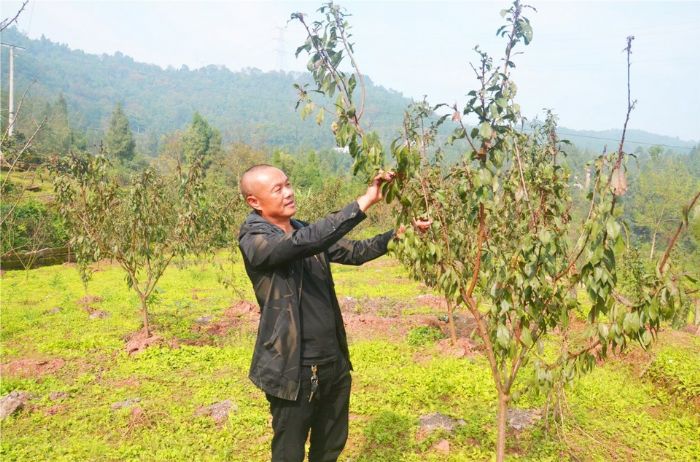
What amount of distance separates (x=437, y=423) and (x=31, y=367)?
589 centimetres

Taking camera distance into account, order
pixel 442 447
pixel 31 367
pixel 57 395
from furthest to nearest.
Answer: pixel 31 367
pixel 57 395
pixel 442 447

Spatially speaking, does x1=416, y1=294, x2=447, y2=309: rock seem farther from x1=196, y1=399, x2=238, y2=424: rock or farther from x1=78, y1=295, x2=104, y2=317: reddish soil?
x1=78, y1=295, x2=104, y2=317: reddish soil

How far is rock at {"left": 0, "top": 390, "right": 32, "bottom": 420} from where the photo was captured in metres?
5.48

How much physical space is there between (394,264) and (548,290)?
1659 cm

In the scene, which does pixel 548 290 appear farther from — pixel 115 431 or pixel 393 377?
pixel 115 431

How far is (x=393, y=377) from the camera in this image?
645 centimetres

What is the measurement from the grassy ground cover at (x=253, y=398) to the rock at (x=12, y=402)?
3.4 inches

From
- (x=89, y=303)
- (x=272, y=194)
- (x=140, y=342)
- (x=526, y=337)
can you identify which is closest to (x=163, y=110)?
(x=89, y=303)

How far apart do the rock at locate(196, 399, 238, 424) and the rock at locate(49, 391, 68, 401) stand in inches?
76.0

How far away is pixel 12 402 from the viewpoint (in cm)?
561

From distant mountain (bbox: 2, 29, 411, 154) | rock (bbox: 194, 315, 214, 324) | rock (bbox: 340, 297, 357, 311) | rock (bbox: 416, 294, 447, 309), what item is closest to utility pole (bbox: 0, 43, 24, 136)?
rock (bbox: 194, 315, 214, 324)

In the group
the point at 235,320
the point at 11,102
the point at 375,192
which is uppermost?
the point at 11,102

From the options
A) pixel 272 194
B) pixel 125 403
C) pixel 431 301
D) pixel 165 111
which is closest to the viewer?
pixel 272 194

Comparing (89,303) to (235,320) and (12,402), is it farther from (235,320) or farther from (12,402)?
(12,402)
